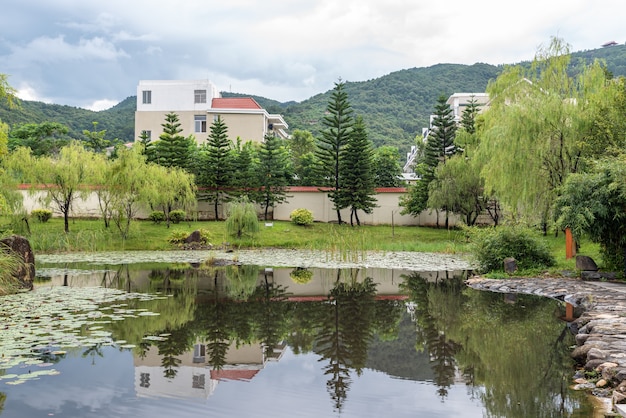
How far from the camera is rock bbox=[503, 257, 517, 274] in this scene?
11.5 m

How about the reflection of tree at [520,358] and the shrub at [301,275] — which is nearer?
the reflection of tree at [520,358]

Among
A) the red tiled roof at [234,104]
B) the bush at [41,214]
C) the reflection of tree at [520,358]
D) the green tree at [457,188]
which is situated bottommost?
the reflection of tree at [520,358]

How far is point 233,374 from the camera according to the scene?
4.81 m

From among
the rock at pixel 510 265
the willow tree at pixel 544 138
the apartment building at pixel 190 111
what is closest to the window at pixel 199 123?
the apartment building at pixel 190 111

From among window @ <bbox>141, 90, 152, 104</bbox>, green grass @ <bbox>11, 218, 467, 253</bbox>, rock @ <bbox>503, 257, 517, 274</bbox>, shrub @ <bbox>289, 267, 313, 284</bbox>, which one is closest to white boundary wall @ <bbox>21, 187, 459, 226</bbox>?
green grass @ <bbox>11, 218, 467, 253</bbox>

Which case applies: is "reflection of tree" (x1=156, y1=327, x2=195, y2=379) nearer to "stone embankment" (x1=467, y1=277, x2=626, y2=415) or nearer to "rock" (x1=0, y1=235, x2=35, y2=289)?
"stone embankment" (x1=467, y1=277, x2=626, y2=415)

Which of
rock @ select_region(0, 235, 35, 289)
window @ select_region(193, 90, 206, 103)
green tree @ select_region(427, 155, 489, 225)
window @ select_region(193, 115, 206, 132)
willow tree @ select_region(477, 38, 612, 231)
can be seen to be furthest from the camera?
window @ select_region(193, 90, 206, 103)

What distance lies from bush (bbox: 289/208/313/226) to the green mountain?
2257 centimetres

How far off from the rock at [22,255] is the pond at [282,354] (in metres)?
0.38

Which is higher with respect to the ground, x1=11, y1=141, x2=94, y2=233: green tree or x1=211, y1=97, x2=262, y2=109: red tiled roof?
x1=211, y1=97, x2=262, y2=109: red tiled roof

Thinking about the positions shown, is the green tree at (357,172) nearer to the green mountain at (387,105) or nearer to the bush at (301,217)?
the bush at (301,217)

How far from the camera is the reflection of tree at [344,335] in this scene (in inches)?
187

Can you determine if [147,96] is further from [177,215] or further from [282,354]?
[282,354]

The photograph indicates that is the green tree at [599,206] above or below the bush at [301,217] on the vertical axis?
above
